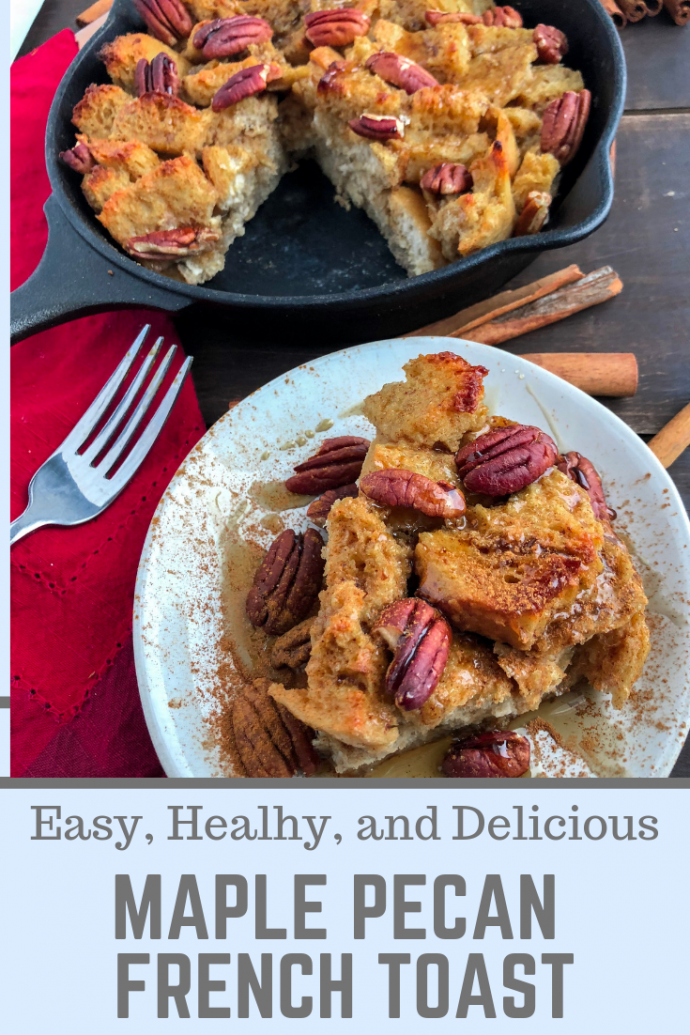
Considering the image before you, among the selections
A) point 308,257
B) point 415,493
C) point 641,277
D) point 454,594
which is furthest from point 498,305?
point 454,594

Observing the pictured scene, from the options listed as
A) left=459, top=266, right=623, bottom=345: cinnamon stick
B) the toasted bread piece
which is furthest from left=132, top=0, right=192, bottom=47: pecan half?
the toasted bread piece

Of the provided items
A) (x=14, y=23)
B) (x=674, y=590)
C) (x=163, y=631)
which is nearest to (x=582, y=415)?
(x=674, y=590)

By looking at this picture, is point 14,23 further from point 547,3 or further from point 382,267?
point 547,3

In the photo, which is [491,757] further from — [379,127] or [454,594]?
[379,127]

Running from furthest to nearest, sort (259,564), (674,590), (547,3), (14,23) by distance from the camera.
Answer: (14,23) < (547,3) < (259,564) < (674,590)

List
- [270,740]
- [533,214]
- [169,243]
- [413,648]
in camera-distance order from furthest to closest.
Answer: [169,243] < [533,214] < [270,740] < [413,648]

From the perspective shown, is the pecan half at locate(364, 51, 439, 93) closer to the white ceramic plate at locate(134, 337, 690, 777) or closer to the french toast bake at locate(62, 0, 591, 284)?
the french toast bake at locate(62, 0, 591, 284)
